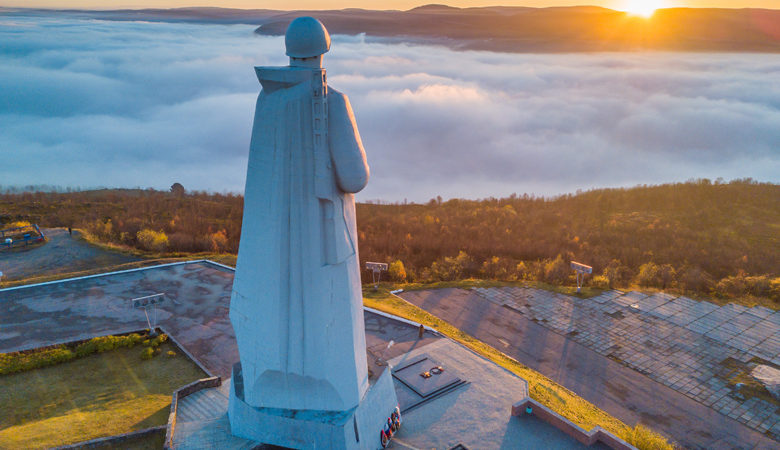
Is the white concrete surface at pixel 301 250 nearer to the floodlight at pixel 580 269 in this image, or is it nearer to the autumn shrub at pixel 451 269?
the floodlight at pixel 580 269

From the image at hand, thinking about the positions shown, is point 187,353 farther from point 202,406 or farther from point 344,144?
point 344,144

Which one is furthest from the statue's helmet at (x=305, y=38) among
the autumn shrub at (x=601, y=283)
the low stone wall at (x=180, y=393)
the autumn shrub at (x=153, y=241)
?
the autumn shrub at (x=153, y=241)

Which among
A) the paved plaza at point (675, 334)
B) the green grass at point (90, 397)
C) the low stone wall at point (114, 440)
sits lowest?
the paved plaza at point (675, 334)

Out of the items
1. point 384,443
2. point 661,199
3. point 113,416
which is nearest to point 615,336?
point 384,443

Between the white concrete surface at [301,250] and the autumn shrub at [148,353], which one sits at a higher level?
the white concrete surface at [301,250]

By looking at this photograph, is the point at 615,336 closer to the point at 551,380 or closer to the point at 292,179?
the point at 551,380

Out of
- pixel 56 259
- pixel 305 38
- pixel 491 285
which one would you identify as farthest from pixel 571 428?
pixel 56 259
